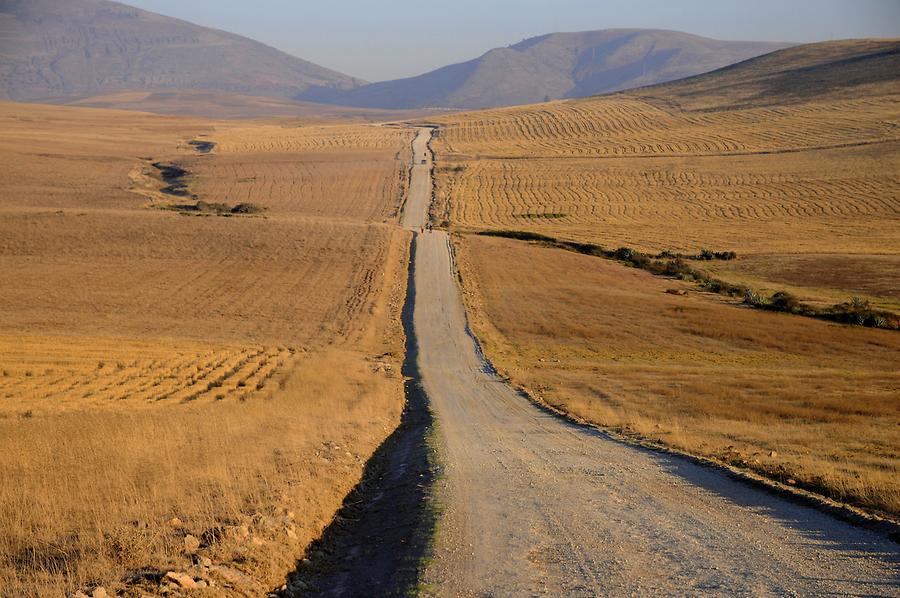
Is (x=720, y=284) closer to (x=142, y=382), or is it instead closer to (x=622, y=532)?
(x=142, y=382)

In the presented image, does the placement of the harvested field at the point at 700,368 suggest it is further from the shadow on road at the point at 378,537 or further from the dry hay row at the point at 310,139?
the dry hay row at the point at 310,139

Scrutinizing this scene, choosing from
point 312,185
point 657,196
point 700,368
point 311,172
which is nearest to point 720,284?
point 700,368

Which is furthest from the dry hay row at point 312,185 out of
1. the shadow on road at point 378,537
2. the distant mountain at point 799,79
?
the distant mountain at point 799,79

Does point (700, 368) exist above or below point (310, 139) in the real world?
below

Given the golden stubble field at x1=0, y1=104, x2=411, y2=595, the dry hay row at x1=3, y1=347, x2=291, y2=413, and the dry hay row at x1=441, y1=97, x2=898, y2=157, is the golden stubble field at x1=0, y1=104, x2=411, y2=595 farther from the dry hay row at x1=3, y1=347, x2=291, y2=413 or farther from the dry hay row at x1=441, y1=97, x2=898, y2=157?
the dry hay row at x1=441, y1=97, x2=898, y2=157

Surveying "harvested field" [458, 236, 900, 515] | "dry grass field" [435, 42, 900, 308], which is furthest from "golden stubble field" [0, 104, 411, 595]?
"dry grass field" [435, 42, 900, 308]

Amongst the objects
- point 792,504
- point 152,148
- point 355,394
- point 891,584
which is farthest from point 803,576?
point 152,148

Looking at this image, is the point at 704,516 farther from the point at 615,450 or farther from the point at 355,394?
the point at 355,394
